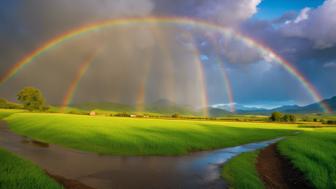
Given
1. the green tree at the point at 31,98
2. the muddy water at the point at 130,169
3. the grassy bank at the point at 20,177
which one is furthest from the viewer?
the green tree at the point at 31,98

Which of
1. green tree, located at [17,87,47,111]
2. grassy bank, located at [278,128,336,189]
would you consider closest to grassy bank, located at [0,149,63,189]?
grassy bank, located at [278,128,336,189]

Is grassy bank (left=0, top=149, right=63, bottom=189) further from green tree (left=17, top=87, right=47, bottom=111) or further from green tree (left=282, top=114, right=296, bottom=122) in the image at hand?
green tree (left=282, top=114, right=296, bottom=122)

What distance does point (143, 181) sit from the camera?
18062mm

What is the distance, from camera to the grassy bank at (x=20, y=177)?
1309 cm

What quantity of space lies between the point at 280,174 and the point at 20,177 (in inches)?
889

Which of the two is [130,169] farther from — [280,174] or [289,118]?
[289,118]

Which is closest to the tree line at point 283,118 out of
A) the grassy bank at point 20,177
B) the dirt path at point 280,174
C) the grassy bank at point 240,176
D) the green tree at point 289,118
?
the green tree at point 289,118

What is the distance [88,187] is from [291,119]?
15449cm

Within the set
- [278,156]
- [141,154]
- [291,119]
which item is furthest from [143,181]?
[291,119]

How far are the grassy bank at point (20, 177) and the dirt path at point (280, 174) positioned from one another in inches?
652

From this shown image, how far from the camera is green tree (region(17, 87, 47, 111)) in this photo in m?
136

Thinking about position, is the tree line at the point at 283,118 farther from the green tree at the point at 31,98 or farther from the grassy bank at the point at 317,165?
the green tree at the point at 31,98

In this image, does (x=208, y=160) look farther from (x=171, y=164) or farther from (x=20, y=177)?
(x=20, y=177)

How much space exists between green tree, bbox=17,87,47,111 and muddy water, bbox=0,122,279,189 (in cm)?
12618
